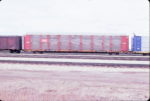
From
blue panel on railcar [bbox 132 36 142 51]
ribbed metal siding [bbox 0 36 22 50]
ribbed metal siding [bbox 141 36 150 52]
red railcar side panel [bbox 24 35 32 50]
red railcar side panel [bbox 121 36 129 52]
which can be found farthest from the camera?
ribbed metal siding [bbox 0 36 22 50]

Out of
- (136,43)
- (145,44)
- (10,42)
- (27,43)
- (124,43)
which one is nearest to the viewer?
(145,44)

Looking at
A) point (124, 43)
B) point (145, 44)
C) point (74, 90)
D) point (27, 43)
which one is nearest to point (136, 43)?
point (145, 44)

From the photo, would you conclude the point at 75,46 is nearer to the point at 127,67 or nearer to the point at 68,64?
the point at 68,64

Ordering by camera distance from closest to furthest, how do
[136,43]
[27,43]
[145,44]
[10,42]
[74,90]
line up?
[74,90] < [145,44] < [136,43] < [27,43] < [10,42]

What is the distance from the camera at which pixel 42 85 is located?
1099 cm

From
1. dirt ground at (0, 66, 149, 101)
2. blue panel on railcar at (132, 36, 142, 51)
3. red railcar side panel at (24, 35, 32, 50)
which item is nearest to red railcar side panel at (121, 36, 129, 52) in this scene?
blue panel on railcar at (132, 36, 142, 51)

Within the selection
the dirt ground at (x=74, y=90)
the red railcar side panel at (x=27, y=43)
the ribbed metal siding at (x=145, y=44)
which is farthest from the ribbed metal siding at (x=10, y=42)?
the dirt ground at (x=74, y=90)

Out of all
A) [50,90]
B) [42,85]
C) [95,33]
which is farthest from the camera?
[95,33]

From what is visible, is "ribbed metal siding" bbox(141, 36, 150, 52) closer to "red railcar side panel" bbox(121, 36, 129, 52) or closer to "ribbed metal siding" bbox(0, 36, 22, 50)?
"red railcar side panel" bbox(121, 36, 129, 52)

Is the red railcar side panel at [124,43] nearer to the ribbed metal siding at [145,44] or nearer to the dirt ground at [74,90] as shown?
the ribbed metal siding at [145,44]

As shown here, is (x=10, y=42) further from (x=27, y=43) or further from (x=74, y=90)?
(x=74, y=90)

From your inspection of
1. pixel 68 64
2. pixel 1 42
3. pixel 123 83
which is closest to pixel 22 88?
pixel 123 83

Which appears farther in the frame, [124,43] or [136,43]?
[124,43]

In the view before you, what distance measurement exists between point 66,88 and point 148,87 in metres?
4.89
